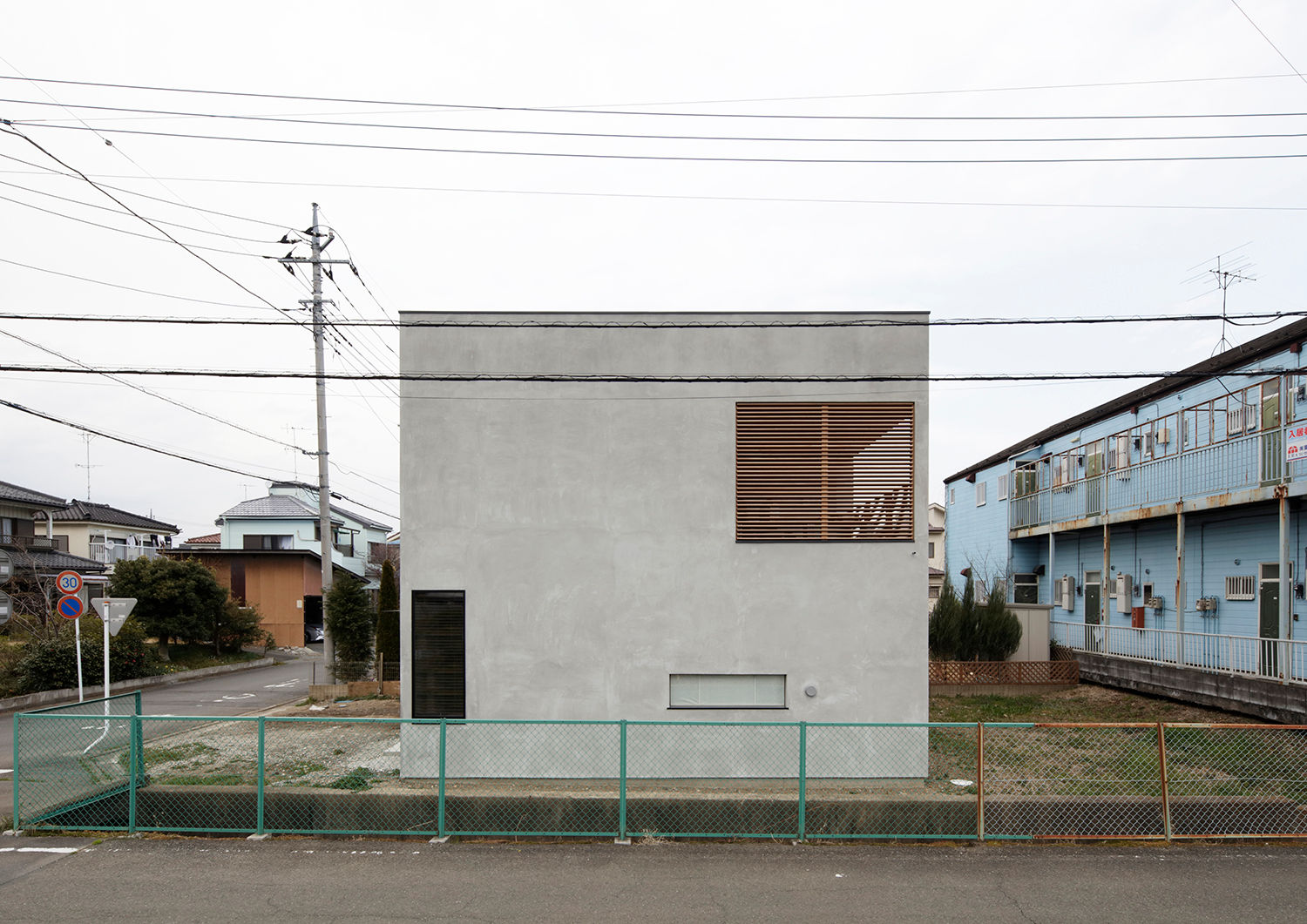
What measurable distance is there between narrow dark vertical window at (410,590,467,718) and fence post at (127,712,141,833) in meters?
3.01

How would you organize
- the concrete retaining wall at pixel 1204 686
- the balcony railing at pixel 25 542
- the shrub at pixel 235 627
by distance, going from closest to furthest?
the concrete retaining wall at pixel 1204 686 < the balcony railing at pixel 25 542 < the shrub at pixel 235 627

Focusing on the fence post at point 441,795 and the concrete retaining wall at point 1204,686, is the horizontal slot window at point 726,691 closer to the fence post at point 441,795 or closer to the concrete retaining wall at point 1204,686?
the fence post at point 441,795

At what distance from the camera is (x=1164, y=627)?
2039 centimetres

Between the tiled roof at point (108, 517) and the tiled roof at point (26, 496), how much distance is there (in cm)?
450

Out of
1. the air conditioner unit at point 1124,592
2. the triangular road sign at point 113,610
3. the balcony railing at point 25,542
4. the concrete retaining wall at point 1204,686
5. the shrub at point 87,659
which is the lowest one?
the shrub at point 87,659

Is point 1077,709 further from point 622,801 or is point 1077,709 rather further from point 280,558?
point 280,558

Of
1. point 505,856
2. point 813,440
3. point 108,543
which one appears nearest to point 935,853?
point 505,856

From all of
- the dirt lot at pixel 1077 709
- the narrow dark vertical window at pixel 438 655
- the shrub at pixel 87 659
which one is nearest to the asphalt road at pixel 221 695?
the shrub at pixel 87 659

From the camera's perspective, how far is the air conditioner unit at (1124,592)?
866 inches

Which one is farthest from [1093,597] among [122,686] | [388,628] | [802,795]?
[122,686]

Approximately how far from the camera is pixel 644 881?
26.0 feet

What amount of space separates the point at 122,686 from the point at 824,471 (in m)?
23.2

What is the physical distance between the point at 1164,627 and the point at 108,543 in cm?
4805

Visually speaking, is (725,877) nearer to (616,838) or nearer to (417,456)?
(616,838)
